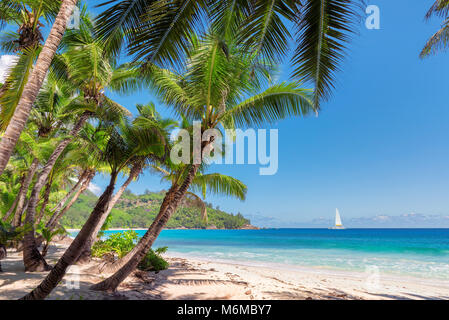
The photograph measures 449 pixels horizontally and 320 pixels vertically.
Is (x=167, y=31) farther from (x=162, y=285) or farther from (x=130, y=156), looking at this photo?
(x=162, y=285)

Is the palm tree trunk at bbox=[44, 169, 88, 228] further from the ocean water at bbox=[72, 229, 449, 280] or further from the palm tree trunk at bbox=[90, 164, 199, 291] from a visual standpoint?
the ocean water at bbox=[72, 229, 449, 280]

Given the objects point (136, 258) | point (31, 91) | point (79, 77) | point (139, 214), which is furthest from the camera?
point (139, 214)

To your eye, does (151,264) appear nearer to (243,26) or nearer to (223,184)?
(223,184)

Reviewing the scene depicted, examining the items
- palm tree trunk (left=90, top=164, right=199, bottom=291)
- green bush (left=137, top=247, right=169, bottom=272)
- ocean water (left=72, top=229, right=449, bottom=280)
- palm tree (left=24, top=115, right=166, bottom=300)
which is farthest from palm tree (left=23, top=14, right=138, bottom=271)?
ocean water (left=72, top=229, right=449, bottom=280)

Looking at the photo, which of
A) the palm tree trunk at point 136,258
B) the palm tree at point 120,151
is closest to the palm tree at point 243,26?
the palm tree at point 120,151

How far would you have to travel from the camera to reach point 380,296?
7043 mm

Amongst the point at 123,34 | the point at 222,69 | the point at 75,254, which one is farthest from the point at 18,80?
the point at 222,69

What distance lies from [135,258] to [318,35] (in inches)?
204

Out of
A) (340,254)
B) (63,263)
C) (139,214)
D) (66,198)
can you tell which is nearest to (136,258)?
(63,263)

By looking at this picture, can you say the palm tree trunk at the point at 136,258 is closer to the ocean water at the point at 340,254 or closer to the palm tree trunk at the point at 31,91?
the palm tree trunk at the point at 31,91

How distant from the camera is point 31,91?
3316mm

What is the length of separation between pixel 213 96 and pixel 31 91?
10.7 feet

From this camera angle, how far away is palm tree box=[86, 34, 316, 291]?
5.18 metres

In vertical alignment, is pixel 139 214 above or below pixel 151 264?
below
